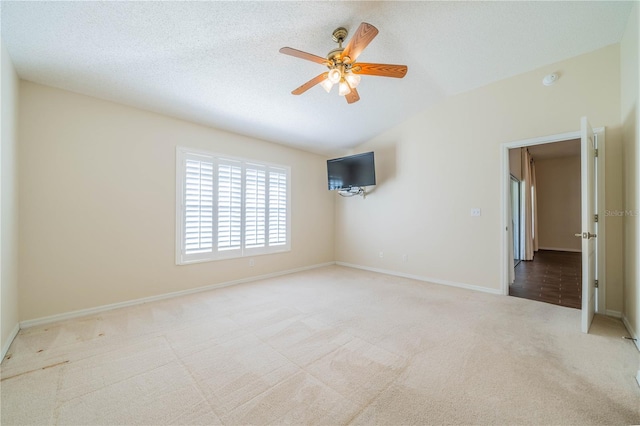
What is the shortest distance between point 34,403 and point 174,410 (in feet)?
2.99

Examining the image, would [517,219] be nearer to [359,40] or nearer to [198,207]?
[359,40]

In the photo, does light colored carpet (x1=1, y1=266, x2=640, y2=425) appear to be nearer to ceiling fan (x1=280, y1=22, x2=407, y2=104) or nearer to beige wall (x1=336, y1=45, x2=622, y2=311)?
beige wall (x1=336, y1=45, x2=622, y2=311)

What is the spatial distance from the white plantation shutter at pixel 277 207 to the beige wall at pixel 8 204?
312 centimetres

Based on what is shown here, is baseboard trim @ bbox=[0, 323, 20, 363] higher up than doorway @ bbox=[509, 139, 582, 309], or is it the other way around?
doorway @ bbox=[509, 139, 582, 309]

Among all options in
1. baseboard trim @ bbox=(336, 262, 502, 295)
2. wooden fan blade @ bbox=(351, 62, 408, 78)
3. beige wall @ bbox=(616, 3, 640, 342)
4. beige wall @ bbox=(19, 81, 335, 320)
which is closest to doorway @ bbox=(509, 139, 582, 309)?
baseboard trim @ bbox=(336, 262, 502, 295)

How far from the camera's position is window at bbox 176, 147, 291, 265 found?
149 inches

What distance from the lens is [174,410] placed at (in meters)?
1.53

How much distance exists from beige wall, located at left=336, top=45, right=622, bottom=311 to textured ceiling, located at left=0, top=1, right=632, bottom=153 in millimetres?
332

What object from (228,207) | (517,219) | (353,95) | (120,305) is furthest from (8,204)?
(517,219)

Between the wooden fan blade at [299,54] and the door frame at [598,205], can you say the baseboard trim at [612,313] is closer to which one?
the door frame at [598,205]

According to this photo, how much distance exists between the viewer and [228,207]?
421 centimetres

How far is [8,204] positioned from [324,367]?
3221 millimetres

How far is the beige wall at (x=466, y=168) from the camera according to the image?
3.02m

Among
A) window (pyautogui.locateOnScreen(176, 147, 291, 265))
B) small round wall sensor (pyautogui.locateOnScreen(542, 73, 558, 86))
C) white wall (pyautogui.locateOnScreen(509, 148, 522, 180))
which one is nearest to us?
small round wall sensor (pyautogui.locateOnScreen(542, 73, 558, 86))
